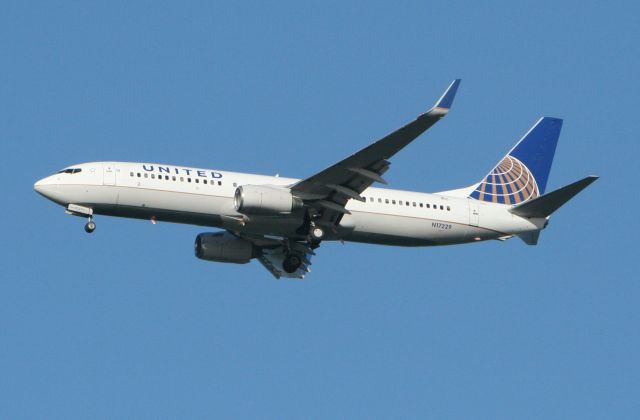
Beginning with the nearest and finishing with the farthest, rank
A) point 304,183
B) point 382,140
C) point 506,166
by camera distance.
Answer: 1. point 382,140
2. point 304,183
3. point 506,166

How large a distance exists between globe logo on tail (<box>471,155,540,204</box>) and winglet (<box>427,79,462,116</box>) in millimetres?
13888

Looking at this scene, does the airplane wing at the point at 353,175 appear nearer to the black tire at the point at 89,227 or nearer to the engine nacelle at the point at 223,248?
the engine nacelle at the point at 223,248

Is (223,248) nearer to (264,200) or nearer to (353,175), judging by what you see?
(264,200)

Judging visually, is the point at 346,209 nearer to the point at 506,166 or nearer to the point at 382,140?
the point at 382,140

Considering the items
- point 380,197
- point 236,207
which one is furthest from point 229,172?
point 380,197

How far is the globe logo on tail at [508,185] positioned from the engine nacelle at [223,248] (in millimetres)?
10999

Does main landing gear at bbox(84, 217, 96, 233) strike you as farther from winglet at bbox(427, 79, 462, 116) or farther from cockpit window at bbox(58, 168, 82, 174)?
winglet at bbox(427, 79, 462, 116)

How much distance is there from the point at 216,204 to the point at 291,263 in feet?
19.8

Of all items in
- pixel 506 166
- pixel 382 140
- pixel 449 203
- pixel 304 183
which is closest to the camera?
pixel 382 140

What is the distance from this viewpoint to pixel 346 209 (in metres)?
55.6

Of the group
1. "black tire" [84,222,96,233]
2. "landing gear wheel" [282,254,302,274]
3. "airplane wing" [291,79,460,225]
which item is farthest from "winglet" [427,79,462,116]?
"black tire" [84,222,96,233]

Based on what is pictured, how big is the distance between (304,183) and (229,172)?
384 cm

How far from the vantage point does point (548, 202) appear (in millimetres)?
56750

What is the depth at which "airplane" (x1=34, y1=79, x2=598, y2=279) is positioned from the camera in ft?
175
